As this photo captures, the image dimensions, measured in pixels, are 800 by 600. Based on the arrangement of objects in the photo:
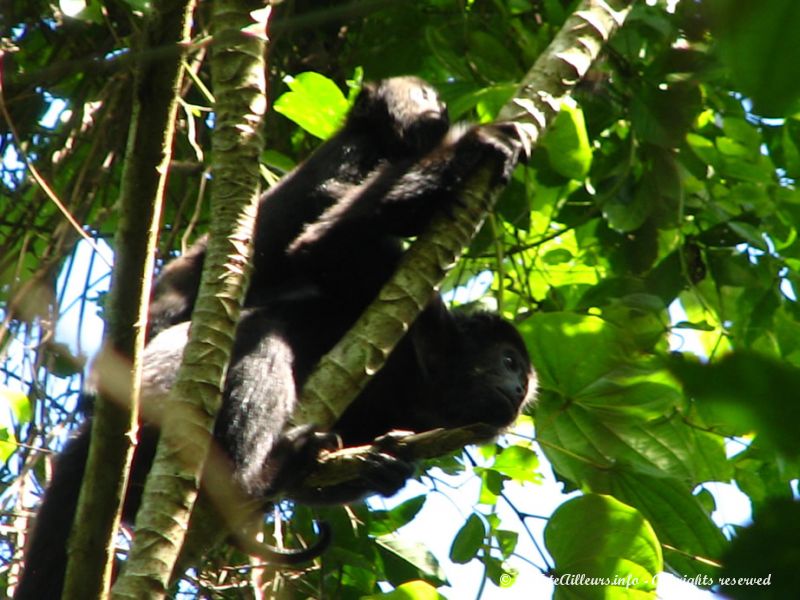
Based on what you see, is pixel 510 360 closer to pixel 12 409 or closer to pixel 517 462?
pixel 517 462

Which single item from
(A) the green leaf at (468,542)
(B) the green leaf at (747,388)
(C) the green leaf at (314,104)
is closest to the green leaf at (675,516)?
(A) the green leaf at (468,542)

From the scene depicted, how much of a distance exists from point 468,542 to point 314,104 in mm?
1824

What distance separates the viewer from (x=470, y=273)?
4918 millimetres

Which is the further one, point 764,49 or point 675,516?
point 675,516

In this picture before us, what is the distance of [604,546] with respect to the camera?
3.09 metres

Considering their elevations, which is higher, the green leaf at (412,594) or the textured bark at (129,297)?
the textured bark at (129,297)

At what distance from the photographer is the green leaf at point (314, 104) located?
380 centimetres

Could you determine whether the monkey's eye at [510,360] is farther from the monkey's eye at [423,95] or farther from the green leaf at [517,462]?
the monkey's eye at [423,95]

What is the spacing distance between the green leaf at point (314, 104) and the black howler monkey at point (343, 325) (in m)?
0.10

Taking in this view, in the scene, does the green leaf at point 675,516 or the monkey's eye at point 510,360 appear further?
the monkey's eye at point 510,360

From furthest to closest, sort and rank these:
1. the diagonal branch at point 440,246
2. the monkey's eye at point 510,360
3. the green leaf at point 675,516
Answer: the monkey's eye at point 510,360, the green leaf at point 675,516, the diagonal branch at point 440,246

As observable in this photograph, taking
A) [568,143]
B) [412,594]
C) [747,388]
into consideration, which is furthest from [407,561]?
[747,388]

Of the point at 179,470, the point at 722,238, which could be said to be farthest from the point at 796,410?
the point at 722,238

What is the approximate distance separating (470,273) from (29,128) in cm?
218
